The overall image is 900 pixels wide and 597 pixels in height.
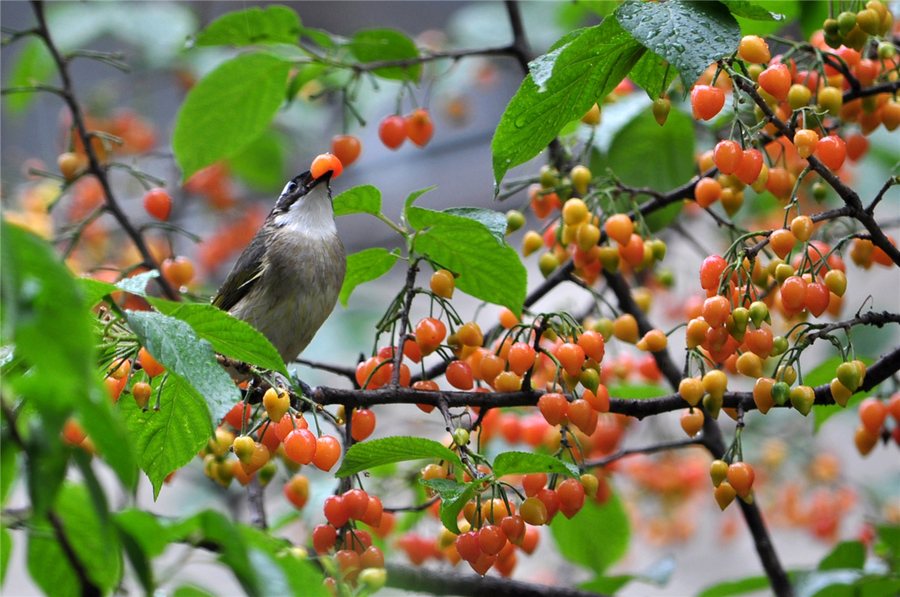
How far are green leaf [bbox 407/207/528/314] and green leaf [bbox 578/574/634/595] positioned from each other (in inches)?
29.1

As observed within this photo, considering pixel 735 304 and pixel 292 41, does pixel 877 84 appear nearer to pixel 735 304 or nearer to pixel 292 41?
pixel 735 304

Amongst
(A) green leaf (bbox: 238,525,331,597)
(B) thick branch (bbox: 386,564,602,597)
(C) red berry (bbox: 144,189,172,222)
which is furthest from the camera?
(C) red berry (bbox: 144,189,172,222)

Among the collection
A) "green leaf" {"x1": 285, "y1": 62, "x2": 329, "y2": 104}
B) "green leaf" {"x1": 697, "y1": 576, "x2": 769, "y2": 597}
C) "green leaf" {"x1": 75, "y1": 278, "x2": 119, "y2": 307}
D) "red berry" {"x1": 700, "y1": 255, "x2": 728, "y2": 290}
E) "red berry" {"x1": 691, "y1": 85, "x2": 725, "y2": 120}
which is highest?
"green leaf" {"x1": 285, "y1": 62, "x2": 329, "y2": 104}

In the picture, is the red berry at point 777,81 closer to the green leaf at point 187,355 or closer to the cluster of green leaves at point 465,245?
the cluster of green leaves at point 465,245

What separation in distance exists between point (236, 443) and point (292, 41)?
1.07 m

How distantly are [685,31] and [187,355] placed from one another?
71 centimetres

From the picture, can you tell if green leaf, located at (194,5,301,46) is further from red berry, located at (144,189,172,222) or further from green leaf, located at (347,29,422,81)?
red berry, located at (144,189,172,222)

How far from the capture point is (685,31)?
1059 millimetres

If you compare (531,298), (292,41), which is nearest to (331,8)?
(292,41)

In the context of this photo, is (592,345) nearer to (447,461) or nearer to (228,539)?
(447,461)

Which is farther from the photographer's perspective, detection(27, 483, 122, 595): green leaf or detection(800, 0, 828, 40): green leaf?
detection(800, 0, 828, 40): green leaf

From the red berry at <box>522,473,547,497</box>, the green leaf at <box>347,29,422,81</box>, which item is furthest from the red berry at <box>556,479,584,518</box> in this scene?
the green leaf at <box>347,29,422,81</box>

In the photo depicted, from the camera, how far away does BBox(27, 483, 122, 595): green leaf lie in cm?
77

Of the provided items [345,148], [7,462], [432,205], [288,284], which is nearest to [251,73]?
[345,148]
